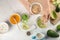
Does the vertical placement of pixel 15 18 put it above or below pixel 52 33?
above

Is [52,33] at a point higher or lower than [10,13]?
lower

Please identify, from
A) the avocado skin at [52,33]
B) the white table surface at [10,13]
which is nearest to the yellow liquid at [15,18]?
the white table surface at [10,13]

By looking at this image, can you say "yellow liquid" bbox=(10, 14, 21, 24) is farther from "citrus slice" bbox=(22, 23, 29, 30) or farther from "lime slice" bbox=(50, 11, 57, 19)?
"lime slice" bbox=(50, 11, 57, 19)

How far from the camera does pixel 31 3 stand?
1.62 m

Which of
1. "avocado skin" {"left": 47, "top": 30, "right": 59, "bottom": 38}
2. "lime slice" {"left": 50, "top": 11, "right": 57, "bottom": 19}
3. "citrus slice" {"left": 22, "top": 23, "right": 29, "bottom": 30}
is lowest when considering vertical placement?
"avocado skin" {"left": 47, "top": 30, "right": 59, "bottom": 38}

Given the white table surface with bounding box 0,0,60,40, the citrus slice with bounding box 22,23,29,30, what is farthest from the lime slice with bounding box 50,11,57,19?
the citrus slice with bounding box 22,23,29,30

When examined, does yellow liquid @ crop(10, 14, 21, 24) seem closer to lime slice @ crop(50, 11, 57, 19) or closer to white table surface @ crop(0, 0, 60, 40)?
white table surface @ crop(0, 0, 60, 40)

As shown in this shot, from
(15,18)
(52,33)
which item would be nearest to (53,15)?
(52,33)

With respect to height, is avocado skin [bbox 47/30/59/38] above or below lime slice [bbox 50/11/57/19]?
below

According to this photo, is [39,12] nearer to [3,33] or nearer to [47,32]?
[47,32]

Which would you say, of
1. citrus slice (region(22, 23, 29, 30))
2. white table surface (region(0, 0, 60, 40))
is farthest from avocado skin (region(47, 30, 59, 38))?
citrus slice (region(22, 23, 29, 30))

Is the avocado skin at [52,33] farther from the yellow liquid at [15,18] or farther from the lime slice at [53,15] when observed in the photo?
the yellow liquid at [15,18]

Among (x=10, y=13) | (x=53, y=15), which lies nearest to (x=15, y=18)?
(x=10, y=13)

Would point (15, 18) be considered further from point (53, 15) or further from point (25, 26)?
point (53, 15)
